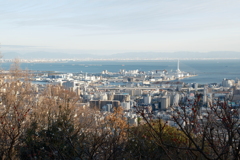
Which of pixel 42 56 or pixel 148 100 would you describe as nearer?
pixel 148 100

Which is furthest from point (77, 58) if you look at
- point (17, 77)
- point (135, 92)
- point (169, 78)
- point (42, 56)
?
point (17, 77)

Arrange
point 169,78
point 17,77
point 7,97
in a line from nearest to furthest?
point 7,97 → point 17,77 → point 169,78

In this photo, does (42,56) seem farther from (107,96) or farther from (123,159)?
(123,159)

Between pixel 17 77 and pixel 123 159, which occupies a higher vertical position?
pixel 17 77

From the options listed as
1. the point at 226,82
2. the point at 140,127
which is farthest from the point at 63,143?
the point at 226,82

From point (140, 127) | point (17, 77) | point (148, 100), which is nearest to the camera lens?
point (140, 127)

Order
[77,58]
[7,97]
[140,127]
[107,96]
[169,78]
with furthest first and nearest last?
[77,58]
[169,78]
[107,96]
[7,97]
[140,127]

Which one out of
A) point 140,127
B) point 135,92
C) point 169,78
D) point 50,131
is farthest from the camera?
Answer: point 169,78

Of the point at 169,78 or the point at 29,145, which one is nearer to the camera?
the point at 29,145

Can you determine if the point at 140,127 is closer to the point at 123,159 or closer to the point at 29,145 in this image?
→ the point at 123,159
